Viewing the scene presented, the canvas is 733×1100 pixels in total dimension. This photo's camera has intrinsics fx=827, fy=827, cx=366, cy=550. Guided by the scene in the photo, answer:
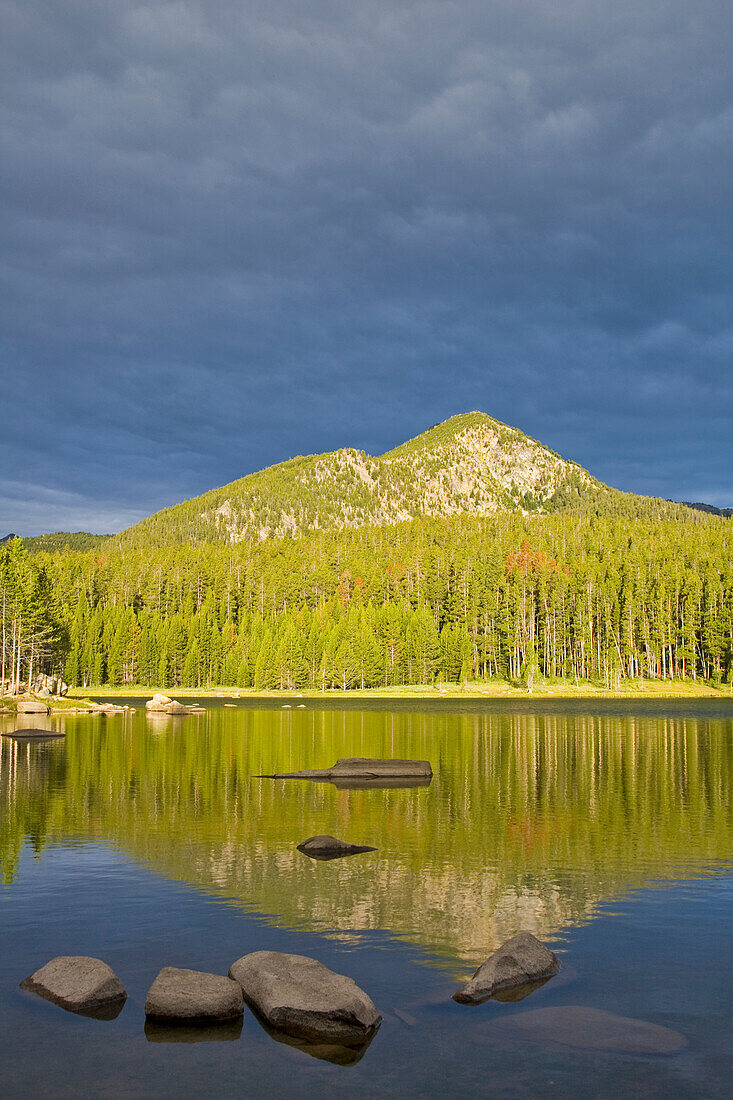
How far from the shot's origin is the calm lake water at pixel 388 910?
12109 millimetres

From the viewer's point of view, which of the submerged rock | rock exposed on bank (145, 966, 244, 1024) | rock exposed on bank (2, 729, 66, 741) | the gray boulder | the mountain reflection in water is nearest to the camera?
the submerged rock

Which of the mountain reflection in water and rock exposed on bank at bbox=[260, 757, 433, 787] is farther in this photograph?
rock exposed on bank at bbox=[260, 757, 433, 787]

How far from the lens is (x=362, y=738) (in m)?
69.5

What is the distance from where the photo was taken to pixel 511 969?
15180mm

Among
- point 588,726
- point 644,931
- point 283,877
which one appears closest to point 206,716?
point 588,726

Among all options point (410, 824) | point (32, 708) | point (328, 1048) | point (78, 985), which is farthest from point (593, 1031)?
point (32, 708)

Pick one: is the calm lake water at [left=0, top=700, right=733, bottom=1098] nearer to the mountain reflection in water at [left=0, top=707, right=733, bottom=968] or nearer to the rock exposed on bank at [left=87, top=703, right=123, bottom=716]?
the mountain reflection in water at [left=0, top=707, right=733, bottom=968]

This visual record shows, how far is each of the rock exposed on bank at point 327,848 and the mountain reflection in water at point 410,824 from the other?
548 millimetres

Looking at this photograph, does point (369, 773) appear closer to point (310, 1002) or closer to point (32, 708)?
point (310, 1002)

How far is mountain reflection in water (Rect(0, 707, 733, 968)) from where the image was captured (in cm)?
2038

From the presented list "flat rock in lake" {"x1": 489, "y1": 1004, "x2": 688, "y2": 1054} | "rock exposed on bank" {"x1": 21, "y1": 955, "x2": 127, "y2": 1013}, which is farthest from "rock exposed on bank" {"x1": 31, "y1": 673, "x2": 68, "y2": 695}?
"flat rock in lake" {"x1": 489, "y1": 1004, "x2": 688, "y2": 1054}

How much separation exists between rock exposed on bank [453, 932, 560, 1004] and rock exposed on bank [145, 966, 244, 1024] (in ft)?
12.9

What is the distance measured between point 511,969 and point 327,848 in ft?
36.4

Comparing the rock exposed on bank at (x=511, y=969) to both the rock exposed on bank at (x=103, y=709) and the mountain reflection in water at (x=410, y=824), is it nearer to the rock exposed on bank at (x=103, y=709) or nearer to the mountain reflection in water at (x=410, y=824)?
the mountain reflection in water at (x=410, y=824)
